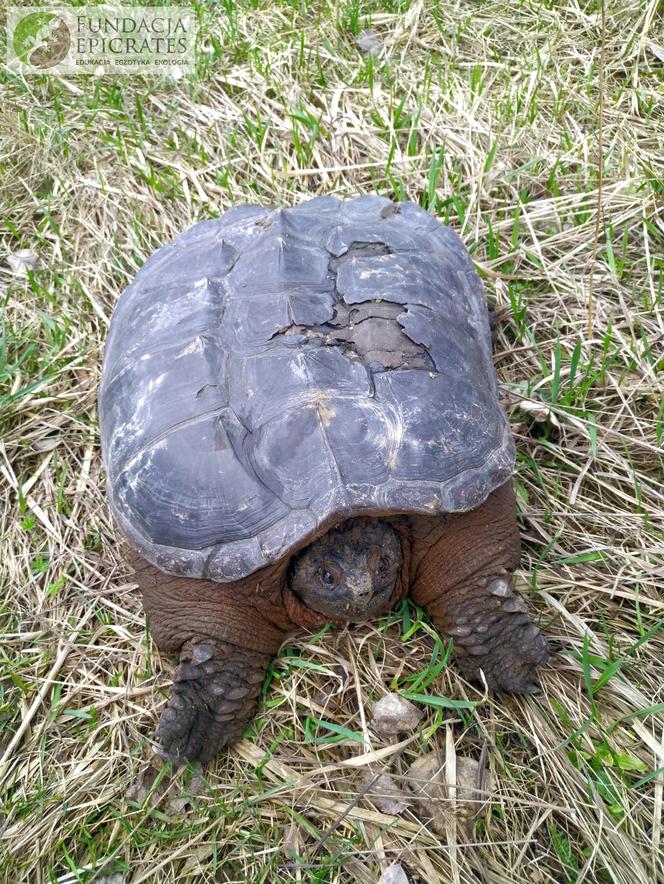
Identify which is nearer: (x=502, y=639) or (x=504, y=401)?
(x=502, y=639)

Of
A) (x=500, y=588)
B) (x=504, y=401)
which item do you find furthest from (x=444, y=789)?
(x=504, y=401)

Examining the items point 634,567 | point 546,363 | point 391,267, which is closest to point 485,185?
point 546,363

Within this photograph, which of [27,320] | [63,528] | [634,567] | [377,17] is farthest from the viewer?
[377,17]

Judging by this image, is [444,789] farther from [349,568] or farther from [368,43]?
[368,43]

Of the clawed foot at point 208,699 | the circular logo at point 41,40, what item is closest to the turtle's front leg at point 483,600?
the clawed foot at point 208,699

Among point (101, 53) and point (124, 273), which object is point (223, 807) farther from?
point (101, 53)

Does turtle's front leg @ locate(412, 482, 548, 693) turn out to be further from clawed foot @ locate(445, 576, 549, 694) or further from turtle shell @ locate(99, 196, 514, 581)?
turtle shell @ locate(99, 196, 514, 581)
